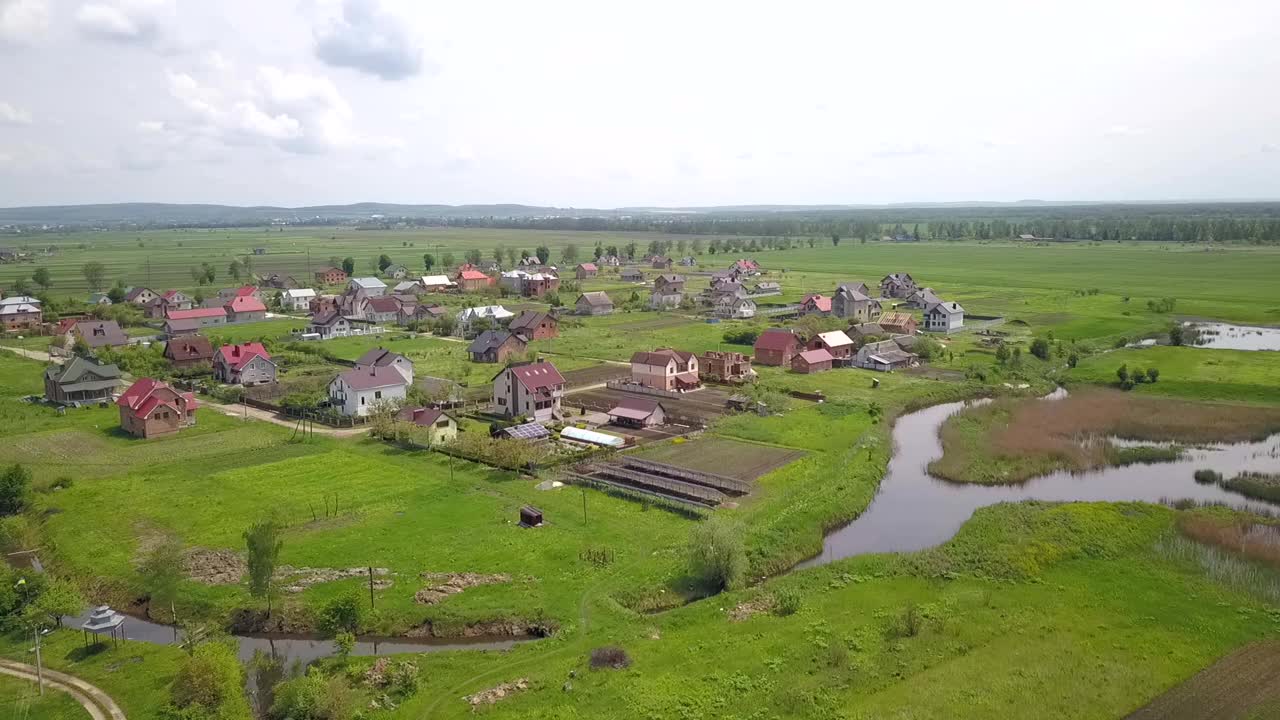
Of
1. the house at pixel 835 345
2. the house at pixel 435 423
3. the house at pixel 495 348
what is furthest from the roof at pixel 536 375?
the house at pixel 835 345

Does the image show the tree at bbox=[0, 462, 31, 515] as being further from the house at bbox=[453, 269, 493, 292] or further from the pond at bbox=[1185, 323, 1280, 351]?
the house at bbox=[453, 269, 493, 292]

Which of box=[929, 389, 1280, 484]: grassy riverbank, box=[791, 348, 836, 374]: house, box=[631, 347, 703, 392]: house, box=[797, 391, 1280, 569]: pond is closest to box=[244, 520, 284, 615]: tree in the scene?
box=[797, 391, 1280, 569]: pond

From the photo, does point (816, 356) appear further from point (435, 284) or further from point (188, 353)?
point (435, 284)

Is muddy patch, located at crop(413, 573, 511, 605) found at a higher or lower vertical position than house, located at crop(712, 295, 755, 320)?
lower

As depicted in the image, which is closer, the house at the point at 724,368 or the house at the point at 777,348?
the house at the point at 724,368

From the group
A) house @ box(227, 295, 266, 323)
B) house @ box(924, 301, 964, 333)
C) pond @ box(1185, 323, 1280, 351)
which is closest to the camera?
pond @ box(1185, 323, 1280, 351)

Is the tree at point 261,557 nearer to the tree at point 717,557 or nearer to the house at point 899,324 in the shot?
the tree at point 717,557
